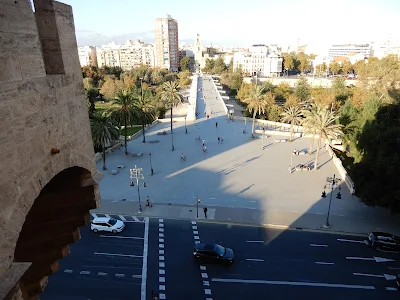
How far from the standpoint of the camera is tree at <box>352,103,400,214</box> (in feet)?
61.8

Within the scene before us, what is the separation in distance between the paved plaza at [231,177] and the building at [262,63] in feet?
310

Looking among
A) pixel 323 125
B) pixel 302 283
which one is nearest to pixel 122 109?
pixel 323 125

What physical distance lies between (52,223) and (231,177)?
22.9m

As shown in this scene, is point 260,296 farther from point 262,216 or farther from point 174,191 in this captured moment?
point 174,191

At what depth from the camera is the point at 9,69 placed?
3645 mm

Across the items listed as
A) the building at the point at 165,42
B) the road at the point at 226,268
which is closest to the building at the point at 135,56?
the building at the point at 165,42

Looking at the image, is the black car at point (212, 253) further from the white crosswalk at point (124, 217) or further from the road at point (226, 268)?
the white crosswalk at point (124, 217)

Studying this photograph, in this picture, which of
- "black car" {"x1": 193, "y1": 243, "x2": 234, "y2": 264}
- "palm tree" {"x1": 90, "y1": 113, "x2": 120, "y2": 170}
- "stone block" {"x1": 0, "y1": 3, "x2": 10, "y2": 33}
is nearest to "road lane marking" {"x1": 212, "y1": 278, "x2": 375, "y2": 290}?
"black car" {"x1": 193, "y1": 243, "x2": 234, "y2": 264}

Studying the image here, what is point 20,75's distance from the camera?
3830 mm

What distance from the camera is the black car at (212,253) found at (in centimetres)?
1681

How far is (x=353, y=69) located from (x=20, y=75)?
13822 cm

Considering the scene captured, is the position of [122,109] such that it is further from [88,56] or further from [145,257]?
[88,56]

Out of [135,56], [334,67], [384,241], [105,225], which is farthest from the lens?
[135,56]

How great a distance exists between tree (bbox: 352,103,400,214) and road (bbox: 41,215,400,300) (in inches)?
119
